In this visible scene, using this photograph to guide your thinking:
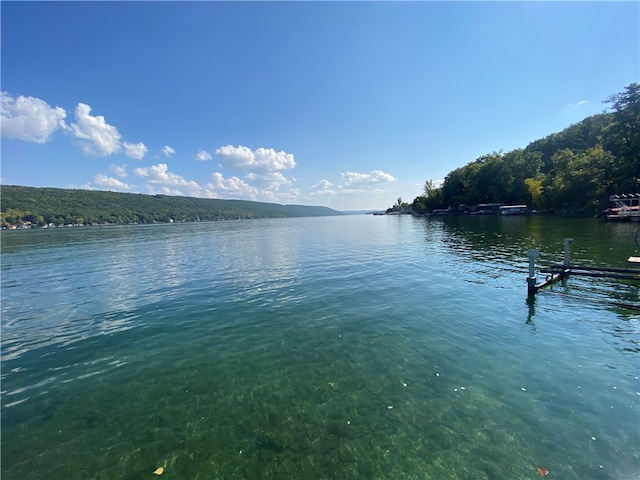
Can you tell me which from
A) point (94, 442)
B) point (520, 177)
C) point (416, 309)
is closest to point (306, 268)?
point (416, 309)

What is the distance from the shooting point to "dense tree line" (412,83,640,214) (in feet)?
220

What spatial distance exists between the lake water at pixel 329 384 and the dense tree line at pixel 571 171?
7533 centimetres

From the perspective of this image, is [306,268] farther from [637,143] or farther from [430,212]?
[430,212]

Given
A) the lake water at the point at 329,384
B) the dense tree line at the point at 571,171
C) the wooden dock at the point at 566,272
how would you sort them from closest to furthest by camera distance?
1. the lake water at the point at 329,384
2. the wooden dock at the point at 566,272
3. the dense tree line at the point at 571,171

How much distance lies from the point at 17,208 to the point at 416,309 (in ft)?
699

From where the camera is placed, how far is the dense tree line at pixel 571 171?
6719 centimetres

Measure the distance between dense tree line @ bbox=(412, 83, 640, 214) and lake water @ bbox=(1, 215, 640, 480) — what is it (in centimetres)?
7533

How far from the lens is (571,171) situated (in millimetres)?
76938

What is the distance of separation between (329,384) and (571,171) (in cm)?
9925

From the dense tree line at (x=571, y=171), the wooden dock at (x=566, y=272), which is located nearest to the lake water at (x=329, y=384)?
the wooden dock at (x=566, y=272)

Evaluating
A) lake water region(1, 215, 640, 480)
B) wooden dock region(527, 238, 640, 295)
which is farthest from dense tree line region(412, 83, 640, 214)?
lake water region(1, 215, 640, 480)

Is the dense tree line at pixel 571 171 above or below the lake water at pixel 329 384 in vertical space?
above

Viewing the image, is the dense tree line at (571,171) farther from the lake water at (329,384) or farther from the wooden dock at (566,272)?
the lake water at (329,384)

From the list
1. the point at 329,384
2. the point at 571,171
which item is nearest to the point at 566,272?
the point at 329,384
